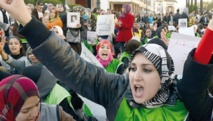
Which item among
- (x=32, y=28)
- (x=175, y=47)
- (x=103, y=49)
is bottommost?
(x=103, y=49)

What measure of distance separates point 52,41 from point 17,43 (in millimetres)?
4622

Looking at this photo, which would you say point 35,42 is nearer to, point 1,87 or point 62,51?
point 62,51

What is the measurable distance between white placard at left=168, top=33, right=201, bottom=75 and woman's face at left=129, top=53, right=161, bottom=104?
75 cm

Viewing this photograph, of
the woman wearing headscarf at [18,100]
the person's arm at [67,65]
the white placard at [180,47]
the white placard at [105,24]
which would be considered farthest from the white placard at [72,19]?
the person's arm at [67,65]

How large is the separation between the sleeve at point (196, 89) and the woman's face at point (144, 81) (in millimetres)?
144

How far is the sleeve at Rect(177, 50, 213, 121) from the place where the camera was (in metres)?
1.94

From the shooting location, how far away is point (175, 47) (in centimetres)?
304

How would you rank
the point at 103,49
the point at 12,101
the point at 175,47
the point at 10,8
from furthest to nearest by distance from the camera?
the point at 103,49, the point at 175,47, the point at 12,101, the point at 10,8

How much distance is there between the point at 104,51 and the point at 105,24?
9.70 ft

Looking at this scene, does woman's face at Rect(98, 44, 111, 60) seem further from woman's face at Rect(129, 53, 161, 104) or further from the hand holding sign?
the hand holding sign

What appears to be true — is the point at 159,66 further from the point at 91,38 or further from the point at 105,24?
the point at 105,24

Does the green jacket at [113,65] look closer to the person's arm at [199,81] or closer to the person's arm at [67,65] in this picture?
the person's arm at [67,65]

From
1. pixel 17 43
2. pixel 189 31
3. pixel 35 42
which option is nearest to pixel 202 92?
pixel 35 42

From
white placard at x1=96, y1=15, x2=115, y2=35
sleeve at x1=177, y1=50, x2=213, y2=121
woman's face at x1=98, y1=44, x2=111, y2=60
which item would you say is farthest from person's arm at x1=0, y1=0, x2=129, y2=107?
white placard at x1=96, y1=15, x2=115, y2=35
